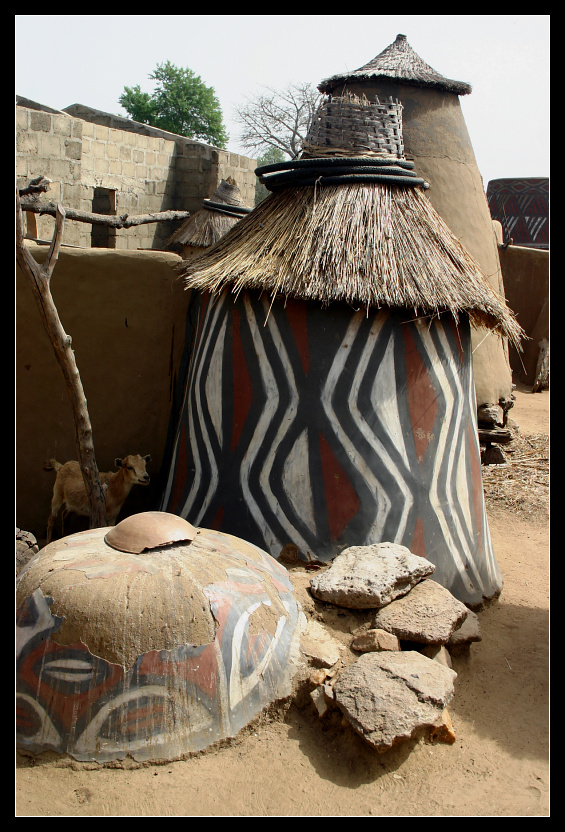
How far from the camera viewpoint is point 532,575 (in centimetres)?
455

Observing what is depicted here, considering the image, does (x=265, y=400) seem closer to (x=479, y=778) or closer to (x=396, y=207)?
(x=396, y=207)

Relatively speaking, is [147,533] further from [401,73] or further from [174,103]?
[174,103]

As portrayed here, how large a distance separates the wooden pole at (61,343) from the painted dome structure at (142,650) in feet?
3.78

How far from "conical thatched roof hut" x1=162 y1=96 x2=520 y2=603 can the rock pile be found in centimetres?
38

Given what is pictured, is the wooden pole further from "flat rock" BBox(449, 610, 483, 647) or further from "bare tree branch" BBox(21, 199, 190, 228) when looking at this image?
"bare tree branch" BBox(21, 199, 190, 228)

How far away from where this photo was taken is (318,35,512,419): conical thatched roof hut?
606 cm

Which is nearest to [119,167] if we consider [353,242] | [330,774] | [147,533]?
[353,242]

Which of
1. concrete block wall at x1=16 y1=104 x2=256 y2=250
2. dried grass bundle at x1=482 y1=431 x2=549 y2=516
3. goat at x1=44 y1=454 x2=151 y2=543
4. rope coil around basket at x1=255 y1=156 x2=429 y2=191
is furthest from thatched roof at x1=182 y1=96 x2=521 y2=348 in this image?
concrete block wall at x1=16 y1=104 x2=256 y2=250

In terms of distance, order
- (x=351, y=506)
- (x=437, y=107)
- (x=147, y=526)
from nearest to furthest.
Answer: (x=147, y=526) < (x=351, y=506) < (x=437, y=107)

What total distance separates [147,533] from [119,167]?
1009cm

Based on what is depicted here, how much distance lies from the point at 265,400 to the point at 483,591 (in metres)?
1.57

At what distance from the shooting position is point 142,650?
257 centimetres

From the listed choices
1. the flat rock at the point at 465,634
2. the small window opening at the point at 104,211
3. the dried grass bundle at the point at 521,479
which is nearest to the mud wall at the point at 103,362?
the flat rock at the point at 465,634

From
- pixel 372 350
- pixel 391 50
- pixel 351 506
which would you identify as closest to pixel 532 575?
pixel 351 506
